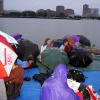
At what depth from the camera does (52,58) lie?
6270mm

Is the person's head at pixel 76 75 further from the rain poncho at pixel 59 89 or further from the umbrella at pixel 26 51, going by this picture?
the rain poncho at pixel 59 89

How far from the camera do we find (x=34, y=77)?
5.58 meters

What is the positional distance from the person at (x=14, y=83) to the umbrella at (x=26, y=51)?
6.61 ft

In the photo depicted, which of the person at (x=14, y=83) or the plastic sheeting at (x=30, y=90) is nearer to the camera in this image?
the person at (x=14, y=83)

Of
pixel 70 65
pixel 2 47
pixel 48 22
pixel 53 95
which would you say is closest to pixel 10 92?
pixel 53 95

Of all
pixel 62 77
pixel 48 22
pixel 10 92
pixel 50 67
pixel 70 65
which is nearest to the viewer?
pixel 62 77

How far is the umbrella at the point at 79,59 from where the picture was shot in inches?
267

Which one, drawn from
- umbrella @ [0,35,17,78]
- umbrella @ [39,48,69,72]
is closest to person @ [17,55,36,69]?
umbrella @ [39,48,69,72]

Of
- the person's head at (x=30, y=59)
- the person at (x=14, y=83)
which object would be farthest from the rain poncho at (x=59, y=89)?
the person's head at (x=30, y=59)

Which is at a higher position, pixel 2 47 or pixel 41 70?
pixel 2 47

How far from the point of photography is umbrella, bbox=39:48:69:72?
621 centimetres

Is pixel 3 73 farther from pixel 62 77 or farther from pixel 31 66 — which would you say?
pixel 31 66

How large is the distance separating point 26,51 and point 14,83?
7.82 ft

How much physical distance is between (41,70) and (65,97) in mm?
2986
